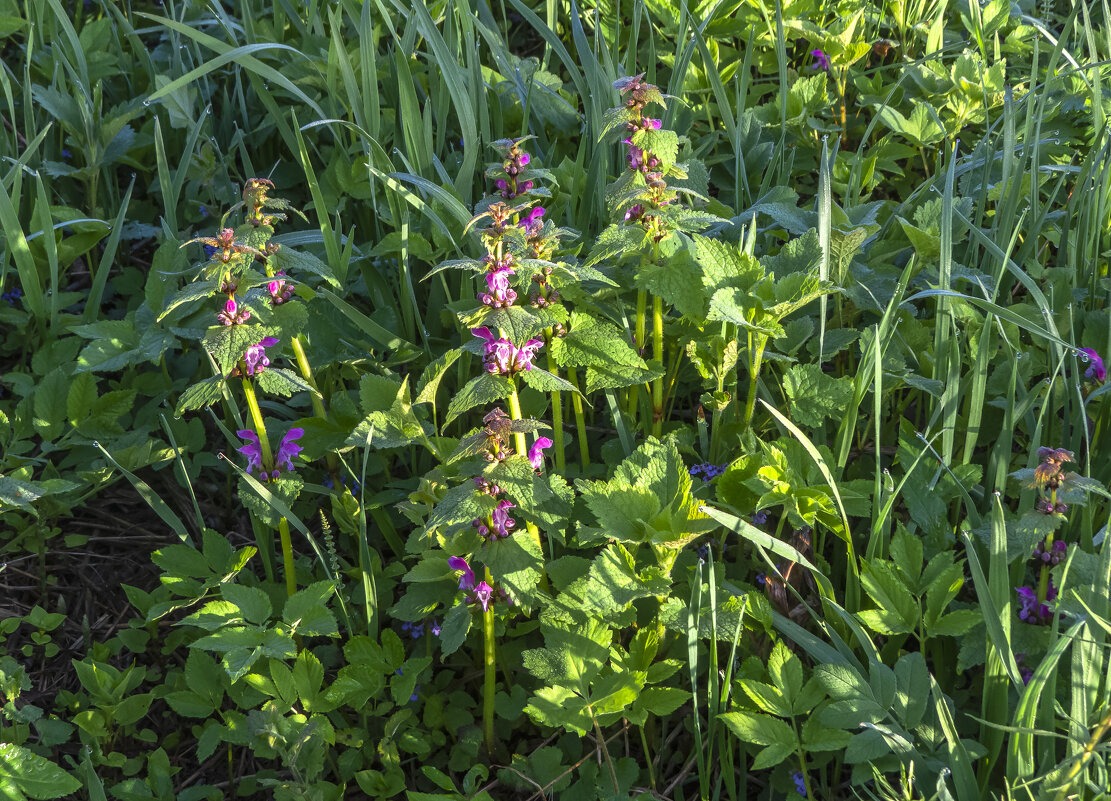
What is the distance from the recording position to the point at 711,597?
4.72ft

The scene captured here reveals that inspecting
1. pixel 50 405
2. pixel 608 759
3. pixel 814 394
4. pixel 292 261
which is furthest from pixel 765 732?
pixel 50 405

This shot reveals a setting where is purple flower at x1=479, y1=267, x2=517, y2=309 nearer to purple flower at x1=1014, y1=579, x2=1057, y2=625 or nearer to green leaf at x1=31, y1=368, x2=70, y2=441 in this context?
purple flower at x1=1014, y1=579, x2=1057, y2=625

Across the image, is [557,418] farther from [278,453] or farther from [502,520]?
[278,453]

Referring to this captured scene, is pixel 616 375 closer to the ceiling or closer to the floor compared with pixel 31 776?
closer to the ceiling

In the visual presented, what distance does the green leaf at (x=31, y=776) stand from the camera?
1449mm

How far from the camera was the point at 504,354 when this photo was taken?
1.50m

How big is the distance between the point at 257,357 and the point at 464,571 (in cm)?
50

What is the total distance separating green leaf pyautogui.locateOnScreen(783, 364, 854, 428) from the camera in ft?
5.63

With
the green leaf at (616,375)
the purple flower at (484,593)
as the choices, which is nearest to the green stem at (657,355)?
the green leaf at (616,375)

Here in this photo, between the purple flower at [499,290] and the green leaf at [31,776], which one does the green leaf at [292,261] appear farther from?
the green leaf at [31,776]

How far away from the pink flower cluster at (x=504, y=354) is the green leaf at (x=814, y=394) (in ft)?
1.64

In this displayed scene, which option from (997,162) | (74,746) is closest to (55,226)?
(74,746)

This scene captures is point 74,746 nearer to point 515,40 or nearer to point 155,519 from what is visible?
point 155,519

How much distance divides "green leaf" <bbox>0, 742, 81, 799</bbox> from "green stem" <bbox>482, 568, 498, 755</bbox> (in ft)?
2.11
